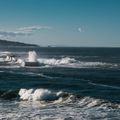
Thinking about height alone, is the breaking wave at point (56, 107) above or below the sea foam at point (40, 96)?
below

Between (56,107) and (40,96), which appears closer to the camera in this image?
(56,107)

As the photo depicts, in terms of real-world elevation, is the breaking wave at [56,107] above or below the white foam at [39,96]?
below

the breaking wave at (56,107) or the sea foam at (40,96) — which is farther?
the sea foam at (40,96)

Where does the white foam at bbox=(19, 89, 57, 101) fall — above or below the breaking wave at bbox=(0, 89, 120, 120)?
above

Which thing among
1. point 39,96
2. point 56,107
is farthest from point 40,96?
point 56,107

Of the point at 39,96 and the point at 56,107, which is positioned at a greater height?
the point at 39,96

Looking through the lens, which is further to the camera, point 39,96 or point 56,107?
point 39,96

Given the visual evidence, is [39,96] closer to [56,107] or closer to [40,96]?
[40,96]

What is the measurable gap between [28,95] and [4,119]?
42.0ft

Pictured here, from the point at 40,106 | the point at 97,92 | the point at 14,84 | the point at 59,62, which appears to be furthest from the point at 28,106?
the point at 59,62

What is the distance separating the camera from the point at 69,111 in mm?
35656

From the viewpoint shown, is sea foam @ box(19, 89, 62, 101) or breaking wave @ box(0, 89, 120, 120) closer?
breaking wave @ box(0, 89, 120, 120)

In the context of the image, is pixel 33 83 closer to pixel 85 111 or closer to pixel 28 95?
pixel 28 95

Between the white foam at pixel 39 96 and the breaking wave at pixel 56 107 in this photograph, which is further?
the white foam at pixel 39 96
